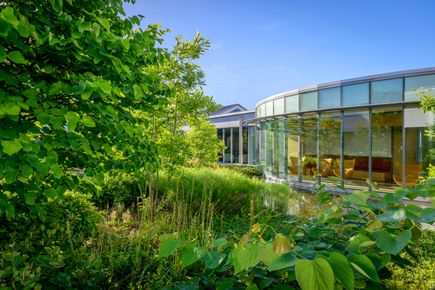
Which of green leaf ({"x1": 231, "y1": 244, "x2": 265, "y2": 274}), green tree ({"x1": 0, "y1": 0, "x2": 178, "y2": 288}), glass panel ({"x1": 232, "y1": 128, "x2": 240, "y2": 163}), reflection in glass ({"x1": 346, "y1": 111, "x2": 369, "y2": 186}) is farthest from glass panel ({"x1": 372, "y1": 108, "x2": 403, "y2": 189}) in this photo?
glass panel ({"x1": 232, "y1": 128, "x2": 240, "y2": 163})

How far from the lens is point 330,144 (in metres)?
12.3

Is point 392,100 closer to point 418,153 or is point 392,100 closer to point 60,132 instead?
point 418,153

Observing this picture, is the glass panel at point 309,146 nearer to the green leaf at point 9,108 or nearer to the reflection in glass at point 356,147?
the reflection in glass at point 356,147

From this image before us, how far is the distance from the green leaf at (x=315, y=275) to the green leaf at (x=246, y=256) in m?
0.17

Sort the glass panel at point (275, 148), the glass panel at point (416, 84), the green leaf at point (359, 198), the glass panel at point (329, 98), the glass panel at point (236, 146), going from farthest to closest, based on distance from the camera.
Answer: the glass panel at point (236, 146) < the glass panel at point (275, 148) < the glass panel at point (329, 98) < the glass panel at point (416, 84) < the green leaf at point (359, 198)

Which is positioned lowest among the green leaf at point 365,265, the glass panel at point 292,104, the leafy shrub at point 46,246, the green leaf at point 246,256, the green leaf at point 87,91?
the leafy shrub at point 46,246

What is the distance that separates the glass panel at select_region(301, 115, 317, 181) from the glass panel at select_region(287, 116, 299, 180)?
13.5 inches

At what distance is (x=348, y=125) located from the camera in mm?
11727

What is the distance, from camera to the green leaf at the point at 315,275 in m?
→ 0.88

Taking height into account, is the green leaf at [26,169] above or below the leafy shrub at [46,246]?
above

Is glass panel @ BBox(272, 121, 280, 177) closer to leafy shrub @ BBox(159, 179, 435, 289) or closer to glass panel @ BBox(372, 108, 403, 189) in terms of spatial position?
glass panel @ BBox(372, 108, 403, 189)

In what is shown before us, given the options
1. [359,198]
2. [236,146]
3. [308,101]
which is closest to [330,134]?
[308,101]

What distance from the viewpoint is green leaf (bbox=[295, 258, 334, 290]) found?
877 mm

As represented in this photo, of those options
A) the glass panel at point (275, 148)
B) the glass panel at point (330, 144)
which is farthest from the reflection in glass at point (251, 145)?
the glass panel at point (330, 144)
